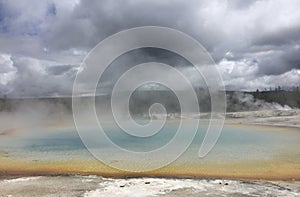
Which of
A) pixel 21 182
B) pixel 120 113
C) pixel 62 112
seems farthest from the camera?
pixel 62 112

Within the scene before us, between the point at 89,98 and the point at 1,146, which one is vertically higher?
the point at 89,98

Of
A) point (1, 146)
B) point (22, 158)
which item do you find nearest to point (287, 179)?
point (22, 158)

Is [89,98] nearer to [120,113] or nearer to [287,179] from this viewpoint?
[120,113]

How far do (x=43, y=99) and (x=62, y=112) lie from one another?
8.79m

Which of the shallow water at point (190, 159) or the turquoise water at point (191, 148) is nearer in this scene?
the shallow water at point (190, 159)

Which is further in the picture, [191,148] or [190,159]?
[191,148]

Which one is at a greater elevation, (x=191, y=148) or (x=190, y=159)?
(x=191, y=148)

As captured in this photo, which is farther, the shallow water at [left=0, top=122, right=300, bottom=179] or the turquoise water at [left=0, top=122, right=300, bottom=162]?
the turquoise water at [left=0, top=122, right=300, bottom=162]

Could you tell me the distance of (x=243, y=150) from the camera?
15914 millimetres

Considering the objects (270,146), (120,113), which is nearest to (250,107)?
(120,113)

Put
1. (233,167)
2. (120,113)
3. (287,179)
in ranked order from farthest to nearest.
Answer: (120,113) → (233,167) → (287,179)

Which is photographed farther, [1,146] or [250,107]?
[250,107]

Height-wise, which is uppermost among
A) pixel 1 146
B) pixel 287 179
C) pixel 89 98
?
pixel 89 98

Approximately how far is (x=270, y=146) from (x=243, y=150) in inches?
76.5
